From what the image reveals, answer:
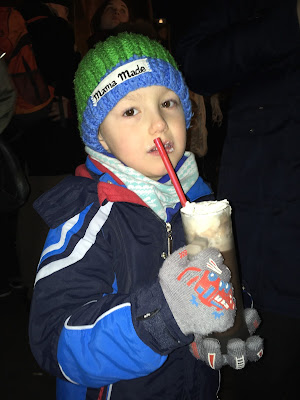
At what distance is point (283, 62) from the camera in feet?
4.00

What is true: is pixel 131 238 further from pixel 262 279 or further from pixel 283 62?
pixel 283 62

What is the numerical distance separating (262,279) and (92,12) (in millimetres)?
2452

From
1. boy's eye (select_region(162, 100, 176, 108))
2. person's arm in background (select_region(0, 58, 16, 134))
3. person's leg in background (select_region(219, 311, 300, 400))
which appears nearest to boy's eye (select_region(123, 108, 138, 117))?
boy's eye (select_region(162, 100, 176, 108))

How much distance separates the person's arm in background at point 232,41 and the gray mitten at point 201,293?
30.4 inches

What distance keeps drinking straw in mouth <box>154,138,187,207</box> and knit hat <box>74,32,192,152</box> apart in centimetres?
22

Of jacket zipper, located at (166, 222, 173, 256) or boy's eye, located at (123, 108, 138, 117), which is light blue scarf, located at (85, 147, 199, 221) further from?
boy's eye, located at (123, 108, 138, 117)

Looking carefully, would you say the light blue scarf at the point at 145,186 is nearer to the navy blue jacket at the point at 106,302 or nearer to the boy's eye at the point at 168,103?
the navy blue jacket at the point at 106,302

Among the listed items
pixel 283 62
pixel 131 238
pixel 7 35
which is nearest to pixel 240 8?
pixel 283 62

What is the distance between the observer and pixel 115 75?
3.65ft

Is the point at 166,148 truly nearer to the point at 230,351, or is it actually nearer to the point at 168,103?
the point at 168,103

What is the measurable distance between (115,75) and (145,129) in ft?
0.73

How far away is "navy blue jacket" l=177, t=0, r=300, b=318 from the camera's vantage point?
1.19 meters

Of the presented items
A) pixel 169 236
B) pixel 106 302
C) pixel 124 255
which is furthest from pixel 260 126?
pixel 106 302

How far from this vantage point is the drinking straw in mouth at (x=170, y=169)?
92 centimetres
